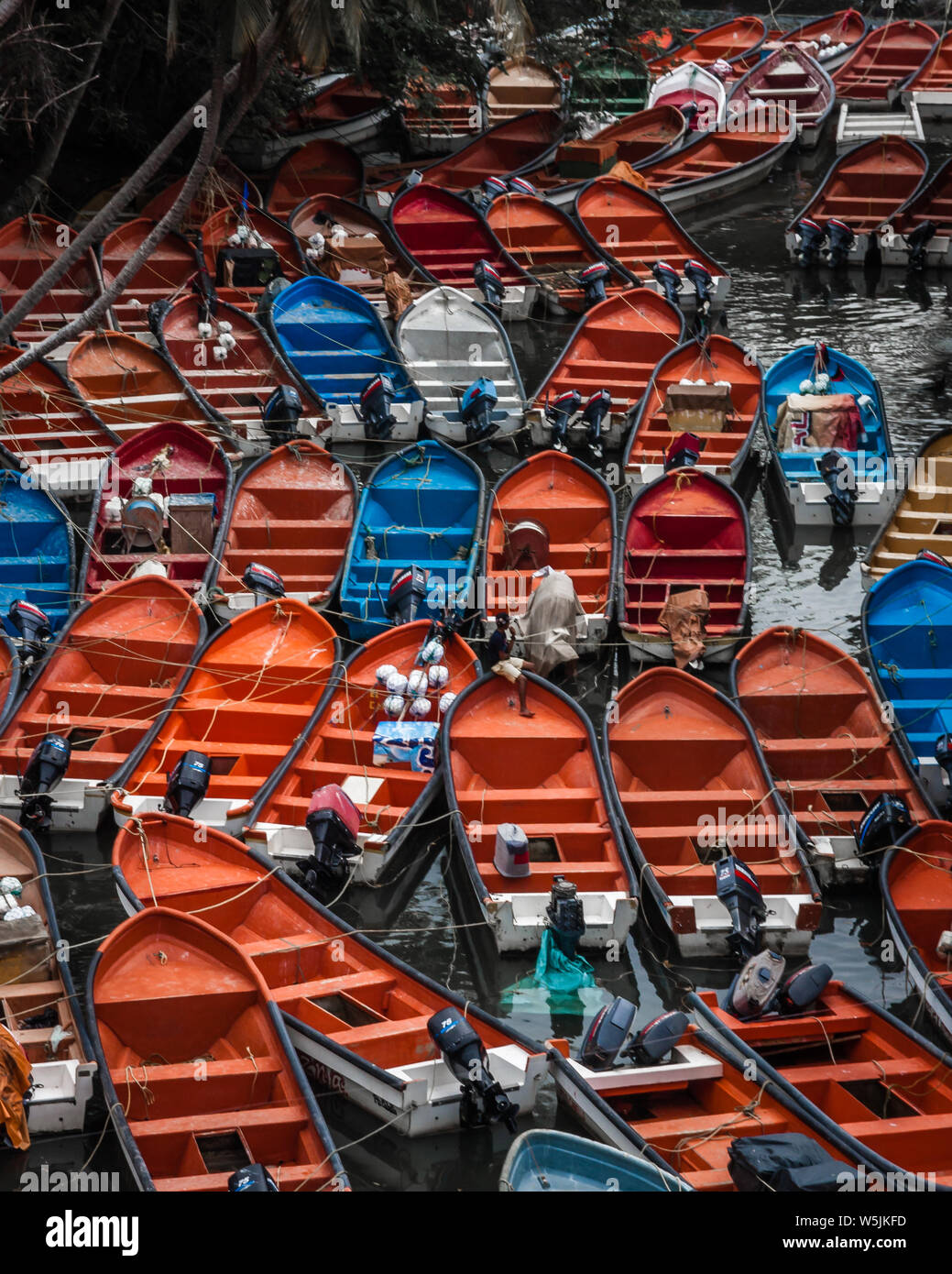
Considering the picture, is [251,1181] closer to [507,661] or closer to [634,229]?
[507,661]

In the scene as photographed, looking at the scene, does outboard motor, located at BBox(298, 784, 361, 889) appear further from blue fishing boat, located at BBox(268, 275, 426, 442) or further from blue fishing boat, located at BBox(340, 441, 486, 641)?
blue fishing boat, located at BBox(268, 275, 426, 442)

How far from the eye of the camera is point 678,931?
13.9 meters

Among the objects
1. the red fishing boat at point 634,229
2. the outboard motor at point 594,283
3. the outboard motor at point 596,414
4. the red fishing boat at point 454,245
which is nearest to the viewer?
the outboard motor at point 596,414

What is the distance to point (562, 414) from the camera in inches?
875

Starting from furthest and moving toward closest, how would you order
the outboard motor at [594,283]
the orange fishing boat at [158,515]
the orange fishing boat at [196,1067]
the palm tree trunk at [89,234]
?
the outboard motor at [594,283] < the orange fishing boat at [158,515] < the palm tree trunk at [89,234] < the orange fishing boat at [196,1067]

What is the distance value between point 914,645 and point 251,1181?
10.6 metres

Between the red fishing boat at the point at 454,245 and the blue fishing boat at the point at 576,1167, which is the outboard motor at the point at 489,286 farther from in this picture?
the blue fishing boat at the point at 576,1167

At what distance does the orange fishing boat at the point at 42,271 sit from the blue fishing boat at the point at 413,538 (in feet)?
25.2

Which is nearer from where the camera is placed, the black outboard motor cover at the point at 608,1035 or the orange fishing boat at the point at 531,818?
the black outboard motor cover at the point at 608,1035

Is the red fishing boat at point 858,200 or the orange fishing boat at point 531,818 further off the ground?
the red fishing boat at point 858,200

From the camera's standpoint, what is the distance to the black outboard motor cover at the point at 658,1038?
1223cm

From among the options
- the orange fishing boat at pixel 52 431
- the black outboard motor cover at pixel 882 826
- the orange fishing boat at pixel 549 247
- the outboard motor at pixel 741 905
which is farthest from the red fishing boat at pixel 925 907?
the orange fishing boat at pixel 549 247

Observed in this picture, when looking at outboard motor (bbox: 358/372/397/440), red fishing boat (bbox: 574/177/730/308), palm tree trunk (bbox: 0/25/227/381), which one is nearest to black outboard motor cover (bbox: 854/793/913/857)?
palm tree trunk (bbox: 0/25/227/381)

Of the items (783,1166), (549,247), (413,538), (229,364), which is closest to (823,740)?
(413,538)
